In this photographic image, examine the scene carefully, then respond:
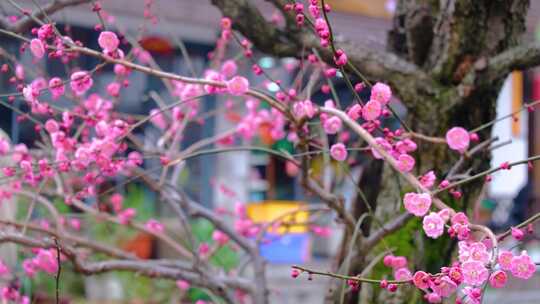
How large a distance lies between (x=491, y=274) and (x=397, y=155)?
2.44 feet

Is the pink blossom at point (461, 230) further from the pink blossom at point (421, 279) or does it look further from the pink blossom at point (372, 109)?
the pink blossom at point (372, 109)

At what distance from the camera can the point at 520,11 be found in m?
2.92

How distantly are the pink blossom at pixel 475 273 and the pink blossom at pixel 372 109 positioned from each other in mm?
669

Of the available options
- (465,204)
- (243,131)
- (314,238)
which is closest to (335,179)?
(243,131)

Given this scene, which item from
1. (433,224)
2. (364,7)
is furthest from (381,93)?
(364,7)

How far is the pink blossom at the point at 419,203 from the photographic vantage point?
1.97m

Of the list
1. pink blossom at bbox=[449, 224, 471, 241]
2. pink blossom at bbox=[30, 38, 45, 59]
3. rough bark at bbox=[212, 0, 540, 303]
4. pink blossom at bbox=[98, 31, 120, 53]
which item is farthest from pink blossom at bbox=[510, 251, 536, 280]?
pink blossom at bbox=[30, 38, 45, 59]

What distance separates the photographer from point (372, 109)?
7.26 feet

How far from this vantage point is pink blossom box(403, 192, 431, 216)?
6.47ft

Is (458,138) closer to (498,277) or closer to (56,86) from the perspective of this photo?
(498,277)

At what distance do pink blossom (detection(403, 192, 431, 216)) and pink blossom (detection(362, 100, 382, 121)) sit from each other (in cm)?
32

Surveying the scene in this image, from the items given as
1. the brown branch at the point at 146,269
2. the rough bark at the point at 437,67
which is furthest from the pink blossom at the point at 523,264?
the brown branch at the point at 146,269

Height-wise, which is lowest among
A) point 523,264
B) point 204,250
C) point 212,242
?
point 523,264

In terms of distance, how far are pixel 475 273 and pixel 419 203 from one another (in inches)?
14.3
